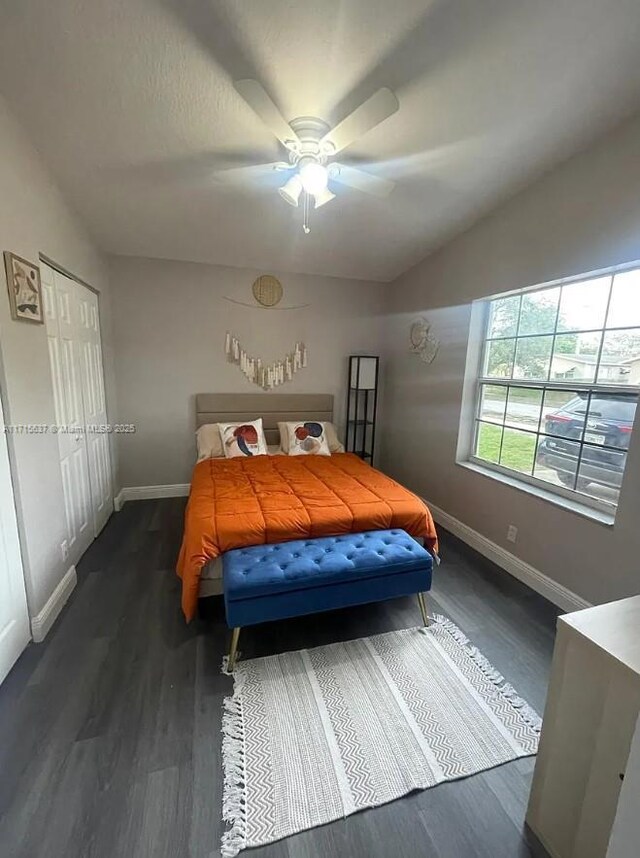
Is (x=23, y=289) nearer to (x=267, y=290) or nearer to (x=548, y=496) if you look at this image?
(x=267, y=290)

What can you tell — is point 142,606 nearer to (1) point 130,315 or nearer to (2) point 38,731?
(2) point 38,731

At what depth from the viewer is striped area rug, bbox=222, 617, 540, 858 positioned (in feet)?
4.32

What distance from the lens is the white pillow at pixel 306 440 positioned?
3811 mm

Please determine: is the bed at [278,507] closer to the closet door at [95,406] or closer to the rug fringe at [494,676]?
the rug fringe at [494,676]

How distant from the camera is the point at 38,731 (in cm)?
152

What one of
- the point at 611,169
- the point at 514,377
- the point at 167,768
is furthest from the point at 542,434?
the point at 167,768

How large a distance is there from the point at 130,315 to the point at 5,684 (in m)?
3.00

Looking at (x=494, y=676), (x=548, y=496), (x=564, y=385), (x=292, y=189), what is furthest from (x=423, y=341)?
(x=494, y=676)

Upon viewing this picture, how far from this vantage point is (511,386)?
289 cm

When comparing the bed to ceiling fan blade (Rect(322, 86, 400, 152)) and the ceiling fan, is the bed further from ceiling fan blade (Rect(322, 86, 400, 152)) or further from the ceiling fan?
ceiling fan blade (Rect(322, 86, 400, 152))

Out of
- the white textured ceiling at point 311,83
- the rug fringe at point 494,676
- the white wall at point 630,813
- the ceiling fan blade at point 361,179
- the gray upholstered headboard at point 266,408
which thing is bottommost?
the rug fringe at point 494,676

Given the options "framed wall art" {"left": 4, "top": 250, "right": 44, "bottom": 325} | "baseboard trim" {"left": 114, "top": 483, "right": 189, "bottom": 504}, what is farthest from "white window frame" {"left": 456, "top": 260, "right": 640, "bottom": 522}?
"framed wall art" {"left": 4, "top": 250, "right": 44, "bottom": 325}

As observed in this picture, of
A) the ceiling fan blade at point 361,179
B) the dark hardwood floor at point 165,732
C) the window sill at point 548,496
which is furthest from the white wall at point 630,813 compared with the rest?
the ceiling fan blade at point 361,179

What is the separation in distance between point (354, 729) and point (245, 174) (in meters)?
2.99
